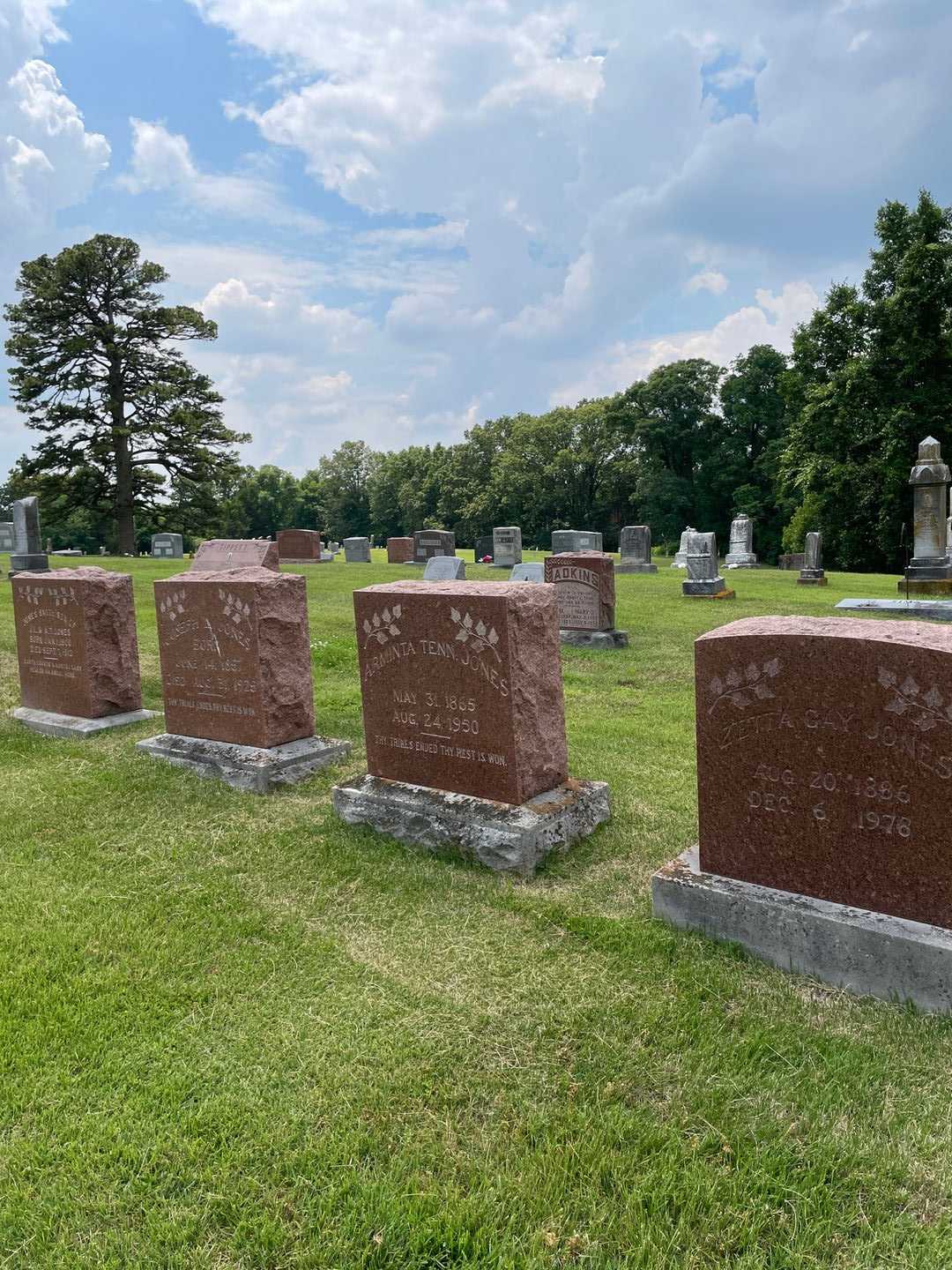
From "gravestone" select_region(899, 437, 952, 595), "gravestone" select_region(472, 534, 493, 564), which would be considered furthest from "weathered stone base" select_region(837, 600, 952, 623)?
"gravestone" select_region(472, 534, 493, 564)

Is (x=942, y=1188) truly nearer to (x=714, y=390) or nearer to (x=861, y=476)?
(x=861, y=476)

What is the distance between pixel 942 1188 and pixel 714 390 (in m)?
45.0

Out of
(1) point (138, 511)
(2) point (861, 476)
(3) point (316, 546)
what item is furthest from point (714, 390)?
(1) point (138, 511)

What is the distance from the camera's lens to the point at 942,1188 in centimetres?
224

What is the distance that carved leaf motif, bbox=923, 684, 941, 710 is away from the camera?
2.94m

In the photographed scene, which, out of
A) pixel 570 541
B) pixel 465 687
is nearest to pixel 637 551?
pixel 570 541

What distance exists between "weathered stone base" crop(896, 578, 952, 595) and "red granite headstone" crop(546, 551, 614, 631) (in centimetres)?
812

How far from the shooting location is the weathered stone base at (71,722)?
6.94 m

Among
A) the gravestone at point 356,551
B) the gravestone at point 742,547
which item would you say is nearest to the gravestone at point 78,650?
the gravestone at point 356,551

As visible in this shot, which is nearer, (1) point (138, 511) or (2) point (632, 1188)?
(2) point (632, 1188)

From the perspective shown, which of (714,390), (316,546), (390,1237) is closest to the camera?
(390,1237)

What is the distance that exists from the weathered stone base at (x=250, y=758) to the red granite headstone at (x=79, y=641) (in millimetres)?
1172

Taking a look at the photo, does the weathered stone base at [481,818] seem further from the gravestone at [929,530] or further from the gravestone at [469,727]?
the gravestone at [929,530]

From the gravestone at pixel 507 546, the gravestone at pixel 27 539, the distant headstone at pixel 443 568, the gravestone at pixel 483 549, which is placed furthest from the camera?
the gravestone at pixel 483 549
